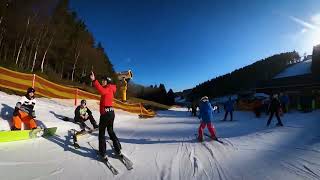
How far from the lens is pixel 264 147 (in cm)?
927

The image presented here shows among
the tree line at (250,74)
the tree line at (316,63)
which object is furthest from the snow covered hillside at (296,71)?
the tree line at (316,63)

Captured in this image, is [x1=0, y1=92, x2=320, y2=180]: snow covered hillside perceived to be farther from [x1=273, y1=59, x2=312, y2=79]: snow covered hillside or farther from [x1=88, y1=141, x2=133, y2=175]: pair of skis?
[x1=273, y1=59, x2=312, y2=79]: snow covered hillside

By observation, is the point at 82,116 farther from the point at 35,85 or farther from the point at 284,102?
the point at 284,102

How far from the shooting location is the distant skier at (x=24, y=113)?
9883 millimetres

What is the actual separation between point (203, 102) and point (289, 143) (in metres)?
3.19

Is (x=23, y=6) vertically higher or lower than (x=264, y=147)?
higher

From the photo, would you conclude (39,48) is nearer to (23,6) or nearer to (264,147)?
(23,6)

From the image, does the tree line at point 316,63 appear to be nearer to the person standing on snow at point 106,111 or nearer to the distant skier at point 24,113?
Result: the distant skier at point 24,113

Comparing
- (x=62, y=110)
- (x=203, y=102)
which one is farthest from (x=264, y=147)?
(x=62, y=110)

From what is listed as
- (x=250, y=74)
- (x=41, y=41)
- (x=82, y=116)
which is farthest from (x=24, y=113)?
(x=250, y=74)

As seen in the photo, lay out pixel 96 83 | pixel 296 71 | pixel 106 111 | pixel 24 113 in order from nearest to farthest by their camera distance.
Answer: pixel 96 83 < pixel 106 111 < pixel 24 113 < pixel 296 71

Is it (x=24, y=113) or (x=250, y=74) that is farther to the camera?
(x=250, y=74)

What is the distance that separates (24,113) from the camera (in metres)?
10.3

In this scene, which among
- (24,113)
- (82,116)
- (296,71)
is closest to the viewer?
(24,113)
